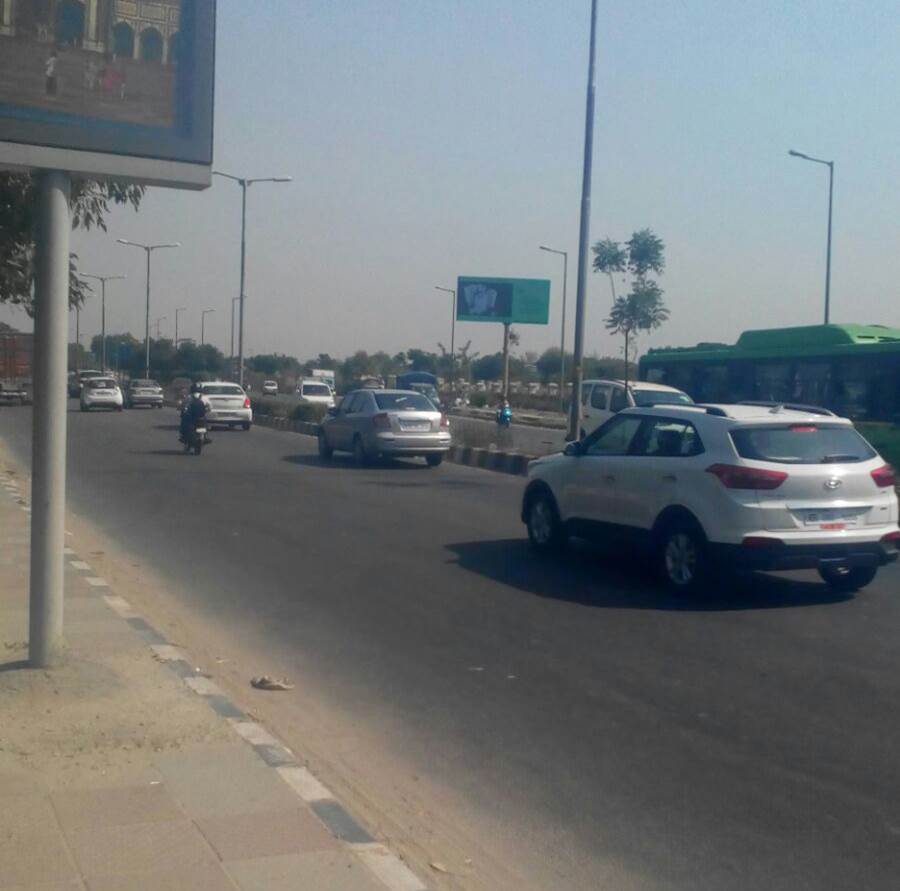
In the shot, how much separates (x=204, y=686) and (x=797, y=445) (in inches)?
221

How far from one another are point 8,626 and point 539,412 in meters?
58.3

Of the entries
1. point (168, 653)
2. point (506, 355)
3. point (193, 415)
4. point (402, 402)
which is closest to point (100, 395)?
point (506, 355)

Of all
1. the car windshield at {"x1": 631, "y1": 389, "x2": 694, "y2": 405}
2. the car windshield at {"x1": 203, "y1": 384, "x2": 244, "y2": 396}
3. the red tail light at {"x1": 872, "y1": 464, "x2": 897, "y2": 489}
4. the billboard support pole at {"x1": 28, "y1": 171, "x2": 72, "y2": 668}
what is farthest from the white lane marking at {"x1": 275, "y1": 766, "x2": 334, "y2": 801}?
the car windshield at {"x1": 203, "y1": 384, "x2": 244, "y2": 396}

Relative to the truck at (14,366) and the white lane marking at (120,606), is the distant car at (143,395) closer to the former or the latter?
the truck at (14,366)

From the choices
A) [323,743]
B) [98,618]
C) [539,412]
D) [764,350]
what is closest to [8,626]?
[98,618]

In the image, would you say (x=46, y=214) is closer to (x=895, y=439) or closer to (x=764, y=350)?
(x=895, y=439)

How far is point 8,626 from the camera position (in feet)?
28.6

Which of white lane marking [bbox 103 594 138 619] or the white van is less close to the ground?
the white van

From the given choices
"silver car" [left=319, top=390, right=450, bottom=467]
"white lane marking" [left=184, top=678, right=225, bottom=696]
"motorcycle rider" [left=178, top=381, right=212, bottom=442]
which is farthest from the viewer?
"motorcycle rider" [left=178, top=381, right=212, bottom=442]

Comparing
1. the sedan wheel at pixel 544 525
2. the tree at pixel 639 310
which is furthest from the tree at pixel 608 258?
the sedan wheel at pixel 544 525

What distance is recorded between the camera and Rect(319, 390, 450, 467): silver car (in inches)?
981

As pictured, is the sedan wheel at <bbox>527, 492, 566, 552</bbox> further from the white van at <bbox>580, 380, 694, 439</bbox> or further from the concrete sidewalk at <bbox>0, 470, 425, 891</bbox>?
Answer: the white van at <bbox>580, 380, 694, 439</bbox>

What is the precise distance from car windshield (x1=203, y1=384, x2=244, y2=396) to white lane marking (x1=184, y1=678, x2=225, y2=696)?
32841mm

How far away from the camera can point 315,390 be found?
5906 centimetres
